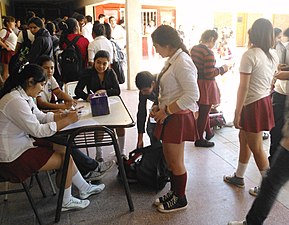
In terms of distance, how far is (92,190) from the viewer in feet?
7.64

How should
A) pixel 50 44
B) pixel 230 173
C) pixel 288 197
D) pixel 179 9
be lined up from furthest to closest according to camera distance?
1. pixel 179 9
2. pixel 50 44
3. pixel 230 173
4. pixel 288 197

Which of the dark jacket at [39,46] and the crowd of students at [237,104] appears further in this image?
the dark jacket at [39,46]

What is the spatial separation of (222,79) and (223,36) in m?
1.88

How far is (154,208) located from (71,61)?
209 centimetres

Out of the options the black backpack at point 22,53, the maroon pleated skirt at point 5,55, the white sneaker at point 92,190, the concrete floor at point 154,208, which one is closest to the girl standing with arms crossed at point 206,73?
the concrete floor at point 154,208

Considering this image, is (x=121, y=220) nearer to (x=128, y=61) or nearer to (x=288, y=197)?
(x=288, y=197)

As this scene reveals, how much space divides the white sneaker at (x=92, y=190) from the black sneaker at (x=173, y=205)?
526 mm

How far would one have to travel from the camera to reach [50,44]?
3529 millimetres

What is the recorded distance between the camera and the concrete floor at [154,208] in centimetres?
203

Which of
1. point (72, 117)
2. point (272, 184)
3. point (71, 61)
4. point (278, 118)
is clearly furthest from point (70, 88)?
point (272, 184)

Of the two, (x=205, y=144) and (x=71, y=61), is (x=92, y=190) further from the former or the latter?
(x=71, y=61)

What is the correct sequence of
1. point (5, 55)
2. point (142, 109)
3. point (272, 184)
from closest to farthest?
point (272, 184) → point (142, 109) → point (5, 55)

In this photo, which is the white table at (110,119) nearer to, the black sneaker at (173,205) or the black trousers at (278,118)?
the black sneaker at (173,205)

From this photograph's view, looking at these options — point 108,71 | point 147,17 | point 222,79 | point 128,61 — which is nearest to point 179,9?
point 147,17
